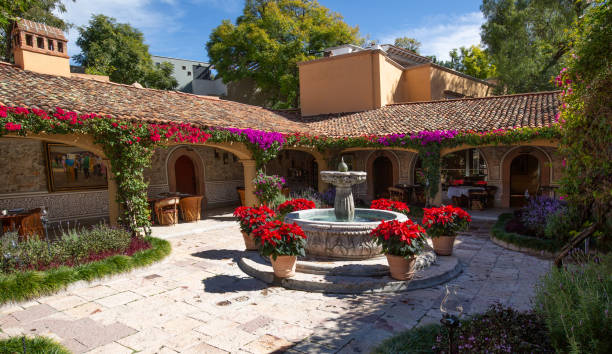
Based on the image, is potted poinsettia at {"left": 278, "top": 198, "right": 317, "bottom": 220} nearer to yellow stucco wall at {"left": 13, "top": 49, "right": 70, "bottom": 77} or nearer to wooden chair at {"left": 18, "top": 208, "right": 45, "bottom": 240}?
wooden chair at {"left": 18, "top": 208, "right": 45, "bottom": 240}

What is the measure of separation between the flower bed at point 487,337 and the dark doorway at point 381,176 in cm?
1239

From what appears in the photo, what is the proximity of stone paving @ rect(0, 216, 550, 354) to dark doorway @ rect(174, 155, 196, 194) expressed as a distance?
25.6 feet

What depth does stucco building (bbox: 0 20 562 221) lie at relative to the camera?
9875 millimetres

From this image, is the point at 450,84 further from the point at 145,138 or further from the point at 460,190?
the point at 145,138

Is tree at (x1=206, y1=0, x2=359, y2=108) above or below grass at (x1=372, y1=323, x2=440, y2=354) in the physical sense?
above

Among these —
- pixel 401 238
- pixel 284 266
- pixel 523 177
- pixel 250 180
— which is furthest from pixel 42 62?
pixel 523 177

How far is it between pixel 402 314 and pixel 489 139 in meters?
8.05

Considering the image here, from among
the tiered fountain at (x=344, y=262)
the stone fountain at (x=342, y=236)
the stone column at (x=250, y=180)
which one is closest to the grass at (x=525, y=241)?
the tiered fountain at (x=344, y=262)

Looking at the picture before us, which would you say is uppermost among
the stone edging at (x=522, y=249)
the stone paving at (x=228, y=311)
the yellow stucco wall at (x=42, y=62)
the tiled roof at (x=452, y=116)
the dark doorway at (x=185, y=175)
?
the yellow stucco wall at (x=42, y=62)

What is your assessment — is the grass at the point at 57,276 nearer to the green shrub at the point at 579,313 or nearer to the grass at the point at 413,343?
the grass at the point at 413,343

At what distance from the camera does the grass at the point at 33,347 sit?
347 cm

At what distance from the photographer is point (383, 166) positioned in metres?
15.8

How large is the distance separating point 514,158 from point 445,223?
8666 millimetres

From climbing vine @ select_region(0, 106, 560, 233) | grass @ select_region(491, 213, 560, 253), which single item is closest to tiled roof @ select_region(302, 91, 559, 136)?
climbing vine @ select_region(0, 106, 560, 233)
